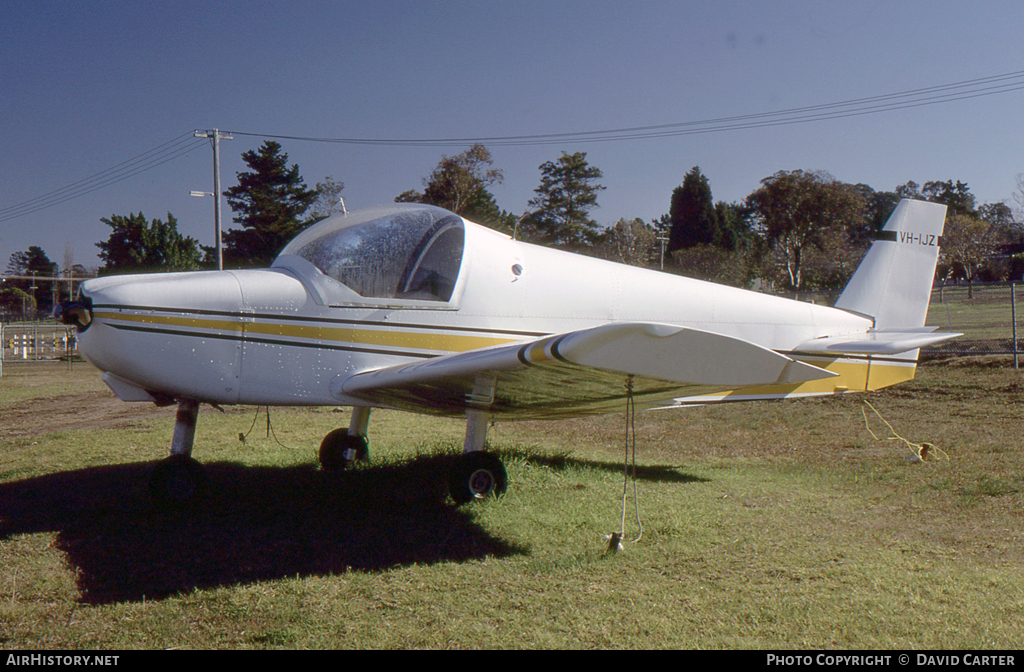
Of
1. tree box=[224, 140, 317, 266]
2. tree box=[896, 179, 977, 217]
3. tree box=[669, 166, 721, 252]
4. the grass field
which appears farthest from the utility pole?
tree box=[896, 179, 977, 217]

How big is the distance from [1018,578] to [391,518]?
3748mm

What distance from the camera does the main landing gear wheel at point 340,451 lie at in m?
6.51

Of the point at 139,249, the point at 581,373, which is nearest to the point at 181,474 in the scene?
the point at 581,373

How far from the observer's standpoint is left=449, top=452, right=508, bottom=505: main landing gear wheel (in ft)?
16.3

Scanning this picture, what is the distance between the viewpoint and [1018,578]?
3578mm

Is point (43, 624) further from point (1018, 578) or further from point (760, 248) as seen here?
point (760, 248)

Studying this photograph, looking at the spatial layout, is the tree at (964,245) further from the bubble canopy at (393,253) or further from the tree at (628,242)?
the bubble canopy at (393,253)

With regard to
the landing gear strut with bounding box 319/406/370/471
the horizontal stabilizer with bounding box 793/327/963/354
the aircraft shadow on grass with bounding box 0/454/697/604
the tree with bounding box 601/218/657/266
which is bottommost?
the aircraft shadow on grass with bounding box 0/454/697/604

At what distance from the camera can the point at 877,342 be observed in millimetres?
→ 5922

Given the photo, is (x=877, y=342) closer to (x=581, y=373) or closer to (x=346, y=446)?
(x=581, y=373)

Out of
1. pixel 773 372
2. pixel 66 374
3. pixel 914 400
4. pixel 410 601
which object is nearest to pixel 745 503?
pixel 773 372

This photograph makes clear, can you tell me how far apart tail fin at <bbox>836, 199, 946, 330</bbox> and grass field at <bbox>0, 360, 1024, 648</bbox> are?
145 centimetres

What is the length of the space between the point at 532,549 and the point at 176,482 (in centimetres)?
265

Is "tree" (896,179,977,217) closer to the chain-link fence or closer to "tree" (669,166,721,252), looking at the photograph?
"tree" (669,166,721,252)
